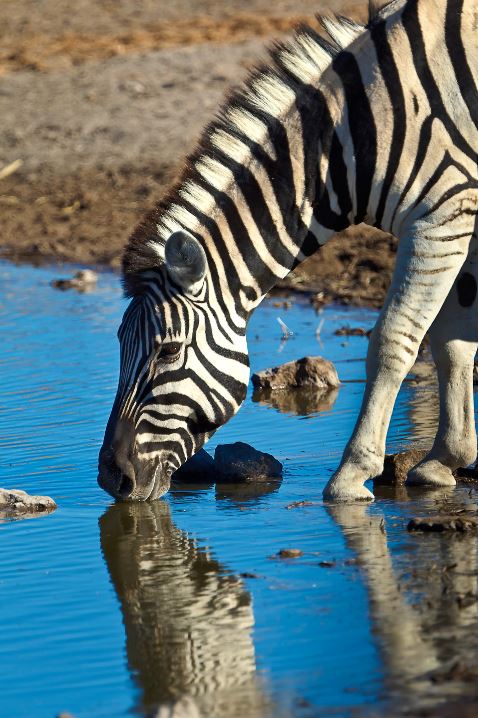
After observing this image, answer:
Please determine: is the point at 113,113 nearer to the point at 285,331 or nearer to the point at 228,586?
the point at 285,331

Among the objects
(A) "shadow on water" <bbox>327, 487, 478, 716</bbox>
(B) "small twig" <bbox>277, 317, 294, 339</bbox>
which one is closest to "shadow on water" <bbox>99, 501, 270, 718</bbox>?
(A) "shadow on water" <bbox>327, 487, 478, 716</bbox>

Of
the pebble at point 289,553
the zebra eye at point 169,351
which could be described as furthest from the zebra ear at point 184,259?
the pebble at point 289,553

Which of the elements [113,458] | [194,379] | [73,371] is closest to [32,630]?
[113,458]

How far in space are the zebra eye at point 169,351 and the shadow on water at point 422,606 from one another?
1026 mm

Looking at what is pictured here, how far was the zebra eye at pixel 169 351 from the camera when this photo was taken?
21.1 ft

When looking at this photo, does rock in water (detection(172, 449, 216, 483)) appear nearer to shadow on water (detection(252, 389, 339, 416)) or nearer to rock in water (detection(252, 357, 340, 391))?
shadow on water (detection(252, 389, 339, 416))

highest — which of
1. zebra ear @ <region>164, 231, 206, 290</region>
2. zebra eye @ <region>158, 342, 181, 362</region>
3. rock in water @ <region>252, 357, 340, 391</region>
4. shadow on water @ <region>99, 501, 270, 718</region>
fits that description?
zebra ear @ <region>164, 231, 206, 290</region>

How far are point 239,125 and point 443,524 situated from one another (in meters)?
2.17

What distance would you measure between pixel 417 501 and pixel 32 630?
2.24 m

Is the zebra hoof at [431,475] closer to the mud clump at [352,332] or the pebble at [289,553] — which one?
the pebble at [289,553]

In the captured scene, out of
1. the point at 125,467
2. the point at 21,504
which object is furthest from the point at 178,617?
the point at 21,504

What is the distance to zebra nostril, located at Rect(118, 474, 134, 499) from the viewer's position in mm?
6364

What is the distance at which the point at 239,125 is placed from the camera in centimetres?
665

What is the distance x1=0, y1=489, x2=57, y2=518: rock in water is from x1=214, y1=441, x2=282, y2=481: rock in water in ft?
3.18
